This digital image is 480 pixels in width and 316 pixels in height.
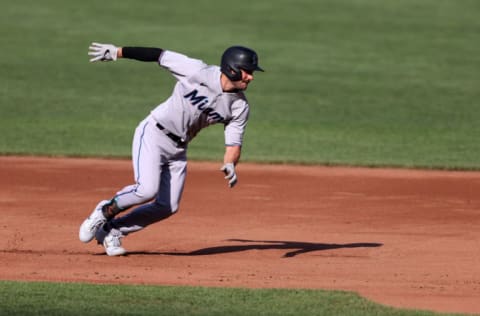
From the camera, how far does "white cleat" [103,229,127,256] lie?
10.6m

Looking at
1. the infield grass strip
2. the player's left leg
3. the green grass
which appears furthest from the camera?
the green grass

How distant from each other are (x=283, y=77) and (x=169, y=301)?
16.9 metres

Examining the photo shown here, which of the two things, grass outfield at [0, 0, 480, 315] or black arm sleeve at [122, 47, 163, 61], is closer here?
grass outfield at [0, 0, 480, 315]

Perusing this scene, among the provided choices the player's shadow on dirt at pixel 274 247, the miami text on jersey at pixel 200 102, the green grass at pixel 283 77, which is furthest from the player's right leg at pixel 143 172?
the green grass at pixel 283 77

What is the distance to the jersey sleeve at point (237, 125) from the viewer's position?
10164mm

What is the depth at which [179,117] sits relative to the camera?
10.1 meters

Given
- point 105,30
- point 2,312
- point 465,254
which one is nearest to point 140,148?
point 2,312

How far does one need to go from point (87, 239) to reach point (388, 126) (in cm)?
1087

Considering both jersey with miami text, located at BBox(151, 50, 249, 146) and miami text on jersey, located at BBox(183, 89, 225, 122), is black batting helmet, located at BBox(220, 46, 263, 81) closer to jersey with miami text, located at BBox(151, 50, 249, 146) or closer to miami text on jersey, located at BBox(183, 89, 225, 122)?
jersey with miami text, located at BBox(151, 50, 249, 146)

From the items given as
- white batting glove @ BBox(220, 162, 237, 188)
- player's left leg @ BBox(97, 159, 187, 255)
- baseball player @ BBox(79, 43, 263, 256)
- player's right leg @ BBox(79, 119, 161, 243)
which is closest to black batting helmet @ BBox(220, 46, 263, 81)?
baseball player @ BBox(79, 43, 263, 256)

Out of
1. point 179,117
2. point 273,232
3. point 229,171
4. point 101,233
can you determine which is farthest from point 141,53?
point 273,232

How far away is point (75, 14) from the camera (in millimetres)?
30812

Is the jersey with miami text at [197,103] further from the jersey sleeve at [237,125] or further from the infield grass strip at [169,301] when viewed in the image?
the infield grass strip at [169,301]

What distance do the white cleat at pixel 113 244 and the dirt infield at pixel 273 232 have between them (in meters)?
0.13
